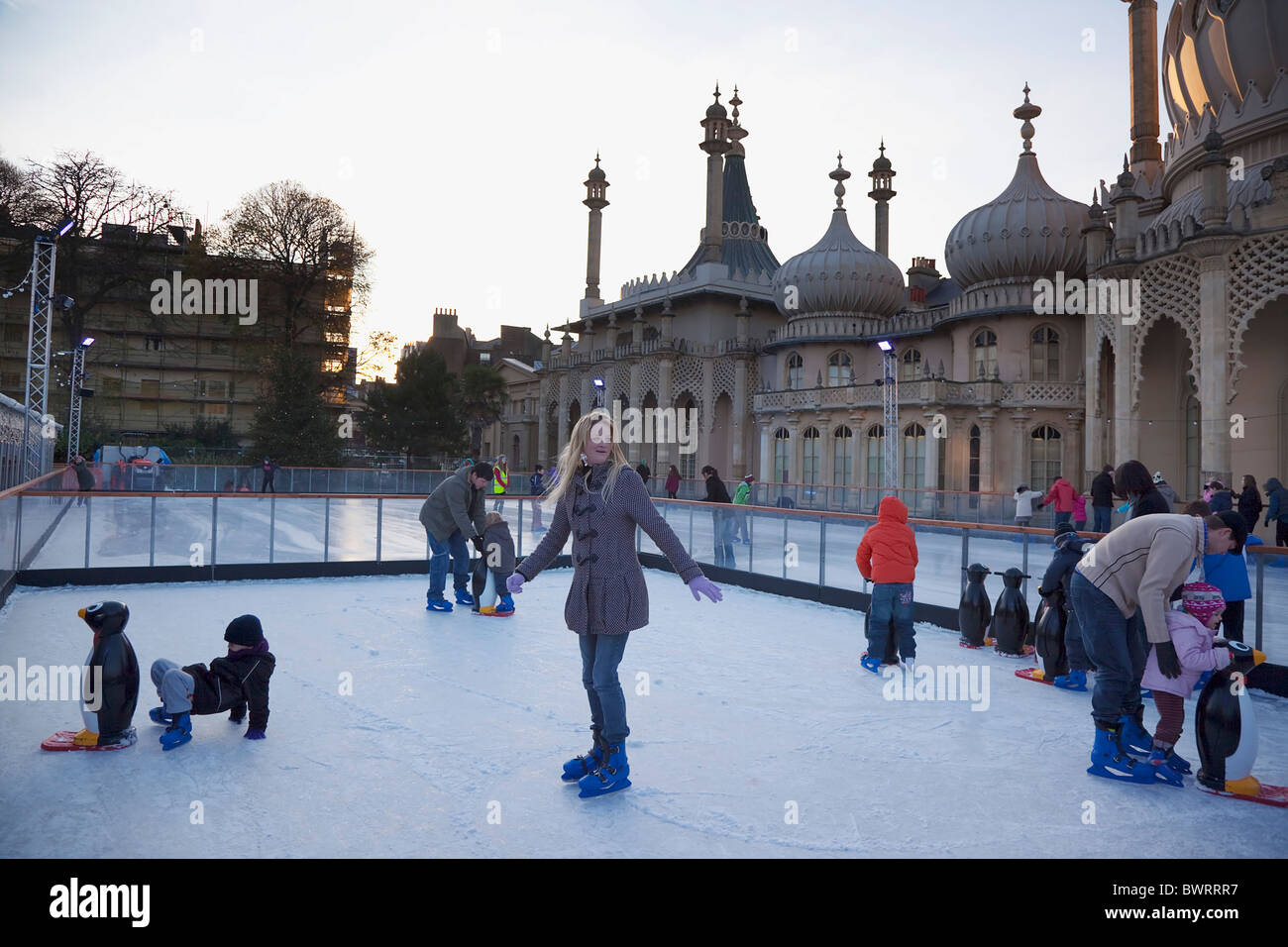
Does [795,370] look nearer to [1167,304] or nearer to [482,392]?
[1167,304]

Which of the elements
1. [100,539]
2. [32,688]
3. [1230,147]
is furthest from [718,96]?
[32,688]

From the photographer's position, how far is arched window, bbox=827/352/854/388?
1444 inches

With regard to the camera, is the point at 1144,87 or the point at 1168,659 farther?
the point at 1144,87

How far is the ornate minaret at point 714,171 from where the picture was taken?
145ft

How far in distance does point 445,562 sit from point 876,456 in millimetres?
25350

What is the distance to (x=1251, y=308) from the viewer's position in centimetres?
1952

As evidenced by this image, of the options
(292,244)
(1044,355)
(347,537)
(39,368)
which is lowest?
(347,537)

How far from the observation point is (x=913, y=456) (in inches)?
1219

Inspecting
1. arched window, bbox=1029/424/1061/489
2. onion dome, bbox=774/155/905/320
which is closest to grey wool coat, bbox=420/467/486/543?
arched window, bbox=1029/424/1061/489

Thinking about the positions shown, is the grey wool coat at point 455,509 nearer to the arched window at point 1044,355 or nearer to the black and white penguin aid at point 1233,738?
the black and white penguin aid at point 1233,738

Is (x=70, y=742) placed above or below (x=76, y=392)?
below

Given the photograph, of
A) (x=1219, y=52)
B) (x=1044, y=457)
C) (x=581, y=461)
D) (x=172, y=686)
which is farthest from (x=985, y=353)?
(x=172, y=686)

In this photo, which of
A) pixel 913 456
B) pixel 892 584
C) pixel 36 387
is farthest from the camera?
pixel 913 456
